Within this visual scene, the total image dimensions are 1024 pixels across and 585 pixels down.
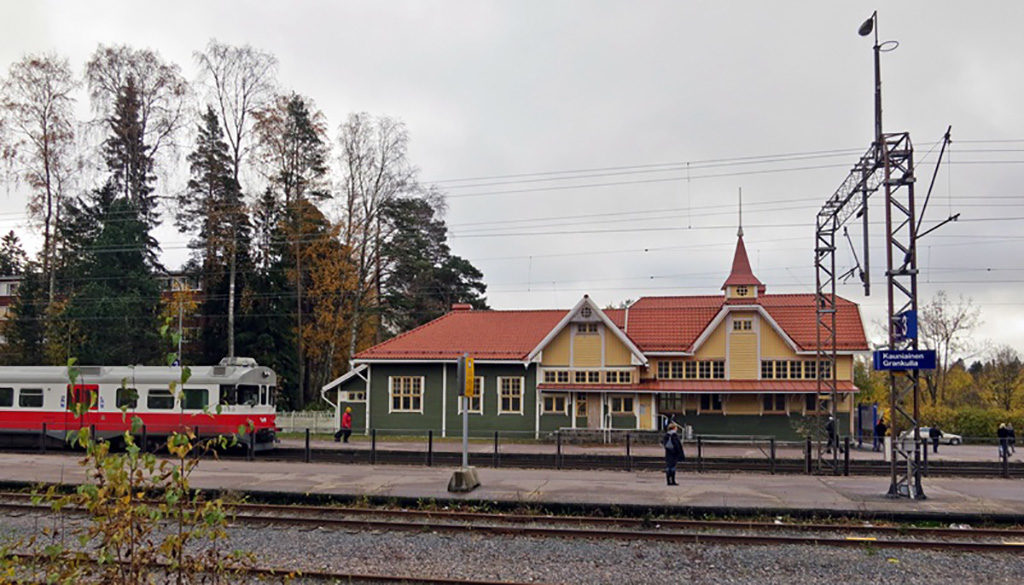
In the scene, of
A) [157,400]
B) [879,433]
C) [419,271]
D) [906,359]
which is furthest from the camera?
[419,271]

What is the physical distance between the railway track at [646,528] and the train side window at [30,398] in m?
13.7

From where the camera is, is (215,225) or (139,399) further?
(215,225)

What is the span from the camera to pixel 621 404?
34.6 m

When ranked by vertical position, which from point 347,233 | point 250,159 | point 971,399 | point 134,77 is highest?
point 134,77

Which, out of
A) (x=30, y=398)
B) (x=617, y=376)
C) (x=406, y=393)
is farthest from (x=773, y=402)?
(x=30, y=398)

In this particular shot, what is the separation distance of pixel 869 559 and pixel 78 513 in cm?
1380

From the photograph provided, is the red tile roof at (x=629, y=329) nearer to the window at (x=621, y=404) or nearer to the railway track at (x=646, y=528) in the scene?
the window at (x=621, y=404)

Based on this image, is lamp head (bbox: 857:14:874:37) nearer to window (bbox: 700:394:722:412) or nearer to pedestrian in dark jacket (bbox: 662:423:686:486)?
pedestrian in dark jacket (bbox: 662:423:686:486)

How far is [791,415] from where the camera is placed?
112ft

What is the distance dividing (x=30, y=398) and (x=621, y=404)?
23516 mm

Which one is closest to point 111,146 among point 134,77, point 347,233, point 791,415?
point 134,77

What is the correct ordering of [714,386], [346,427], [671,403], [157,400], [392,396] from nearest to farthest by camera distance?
[157,400]
[346,427]
[714,386]
[671,403]
[392,396]

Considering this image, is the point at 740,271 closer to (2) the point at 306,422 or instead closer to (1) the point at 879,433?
(1) the point at 879,433

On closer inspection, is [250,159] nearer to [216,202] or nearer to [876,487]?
[216,202]
